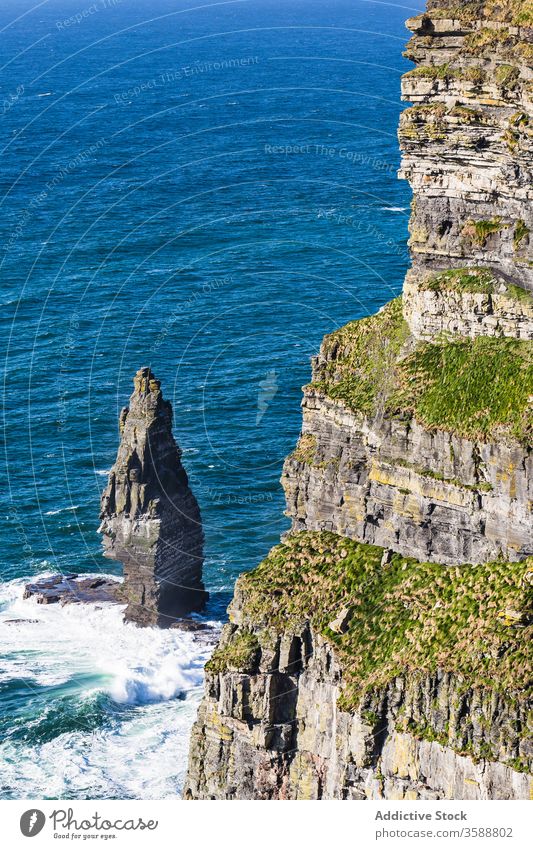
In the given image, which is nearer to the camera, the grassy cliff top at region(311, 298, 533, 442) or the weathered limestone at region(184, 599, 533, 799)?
the weathered limestone at region(184, 599, 533, 799)

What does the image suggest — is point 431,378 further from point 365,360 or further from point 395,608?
point 395,608

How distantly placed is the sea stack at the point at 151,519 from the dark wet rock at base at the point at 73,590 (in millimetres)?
3631

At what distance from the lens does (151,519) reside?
160 meters

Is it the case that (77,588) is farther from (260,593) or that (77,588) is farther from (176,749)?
(260,593)

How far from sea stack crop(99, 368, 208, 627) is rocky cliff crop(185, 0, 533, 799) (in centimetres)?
4227

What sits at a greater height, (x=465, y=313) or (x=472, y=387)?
(x=465, y=313)

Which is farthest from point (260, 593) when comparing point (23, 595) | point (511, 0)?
point (23, 595)

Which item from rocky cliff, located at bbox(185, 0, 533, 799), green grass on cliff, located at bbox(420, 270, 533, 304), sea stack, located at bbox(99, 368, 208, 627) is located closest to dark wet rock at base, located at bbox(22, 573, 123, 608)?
sea stack, located at bbox(99, 368, 208, 627)

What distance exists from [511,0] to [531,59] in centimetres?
568

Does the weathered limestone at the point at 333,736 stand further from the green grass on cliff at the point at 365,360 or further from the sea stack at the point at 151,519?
the sea stack at the point at 151,519

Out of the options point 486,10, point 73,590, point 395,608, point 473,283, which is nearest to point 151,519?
point 73,590

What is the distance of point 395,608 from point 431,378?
14.1m

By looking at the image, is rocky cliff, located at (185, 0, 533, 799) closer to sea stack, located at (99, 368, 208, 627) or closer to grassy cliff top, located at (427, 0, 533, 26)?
grassy cliff top, located at (427, 0, 533, 26)

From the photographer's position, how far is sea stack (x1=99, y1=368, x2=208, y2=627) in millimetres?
159375
